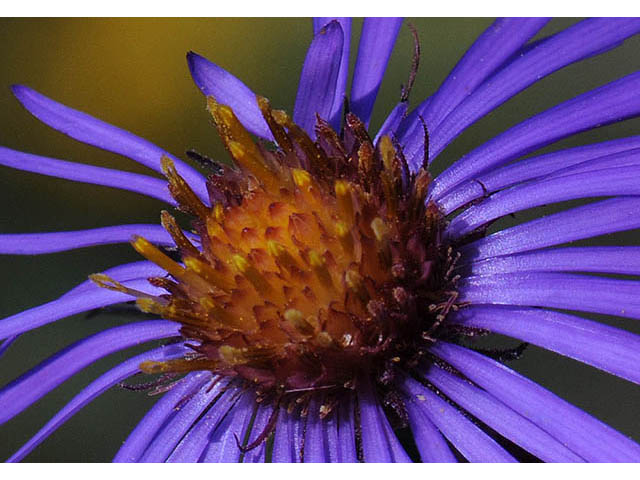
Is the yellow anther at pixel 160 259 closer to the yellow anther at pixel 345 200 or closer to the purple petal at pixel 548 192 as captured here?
the yellow anther at pixel 345 200

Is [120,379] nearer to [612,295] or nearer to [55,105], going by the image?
[55,105]

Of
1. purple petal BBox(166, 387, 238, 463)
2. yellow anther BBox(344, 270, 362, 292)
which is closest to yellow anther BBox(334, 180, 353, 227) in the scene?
yellow anther BBox(344, 270, 362, 292)

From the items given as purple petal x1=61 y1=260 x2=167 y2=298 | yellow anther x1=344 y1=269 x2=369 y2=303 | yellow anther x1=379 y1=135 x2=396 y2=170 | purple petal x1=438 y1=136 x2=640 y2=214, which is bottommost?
yellow anther x1=344 y1=269 x2=369 y2=303

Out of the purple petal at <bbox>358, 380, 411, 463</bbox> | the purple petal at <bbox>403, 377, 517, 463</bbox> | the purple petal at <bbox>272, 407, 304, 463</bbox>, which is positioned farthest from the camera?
the purple petal at <bbox>272, 407, 304, 463</bbox>

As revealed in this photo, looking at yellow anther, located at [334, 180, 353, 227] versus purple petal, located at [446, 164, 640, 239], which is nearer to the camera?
purple petal, located at [446, 164, 640, 239]

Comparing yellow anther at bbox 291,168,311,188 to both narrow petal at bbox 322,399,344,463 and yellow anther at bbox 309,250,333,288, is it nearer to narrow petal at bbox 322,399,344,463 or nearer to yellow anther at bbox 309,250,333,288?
yellow anther at bbox 309,250,333,288
